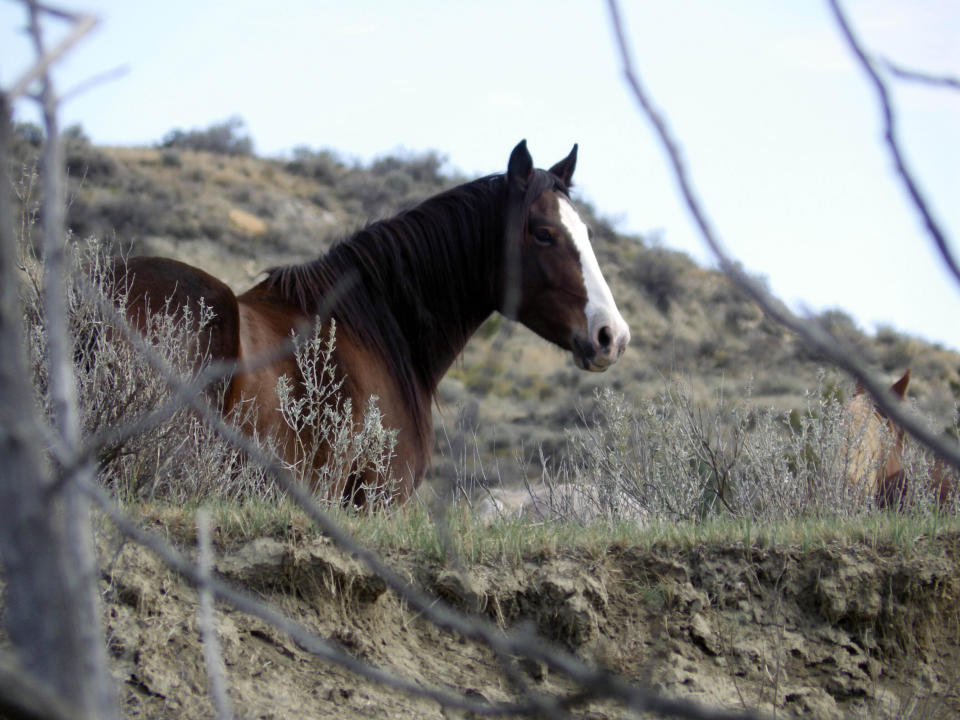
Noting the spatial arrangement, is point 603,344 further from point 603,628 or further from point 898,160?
point 898,160

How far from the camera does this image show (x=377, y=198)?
35625 millimetres

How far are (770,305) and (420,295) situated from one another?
449 centimetres

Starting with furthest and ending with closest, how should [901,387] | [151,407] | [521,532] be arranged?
Result: [901,387]
[151,407]
[521,532]

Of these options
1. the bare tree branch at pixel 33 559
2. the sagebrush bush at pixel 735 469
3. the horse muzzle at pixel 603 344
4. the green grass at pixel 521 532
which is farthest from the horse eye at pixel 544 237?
the bare tree branch at pixel 33 559

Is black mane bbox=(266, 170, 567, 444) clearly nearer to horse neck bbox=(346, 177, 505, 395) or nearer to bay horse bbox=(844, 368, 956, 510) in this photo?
horse neck bbox=(346, 177, 505, 395)

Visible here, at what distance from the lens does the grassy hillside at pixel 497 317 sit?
2305cm

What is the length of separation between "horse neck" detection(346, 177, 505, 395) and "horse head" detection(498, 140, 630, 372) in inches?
7.4

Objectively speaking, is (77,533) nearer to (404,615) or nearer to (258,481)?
(404,615)

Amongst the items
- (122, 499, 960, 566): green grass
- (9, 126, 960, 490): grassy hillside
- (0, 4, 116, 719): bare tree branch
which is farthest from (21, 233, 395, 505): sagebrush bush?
(9, 126, 960, 490): grassy hillside

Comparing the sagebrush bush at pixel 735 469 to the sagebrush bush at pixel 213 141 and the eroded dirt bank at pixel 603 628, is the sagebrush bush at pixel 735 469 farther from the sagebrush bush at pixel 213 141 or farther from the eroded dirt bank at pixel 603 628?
the sagebrush bush at pixel 213 141

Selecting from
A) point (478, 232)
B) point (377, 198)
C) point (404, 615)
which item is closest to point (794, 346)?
point (377, 198)

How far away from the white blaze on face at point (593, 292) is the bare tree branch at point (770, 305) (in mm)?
3813

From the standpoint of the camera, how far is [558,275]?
516cm

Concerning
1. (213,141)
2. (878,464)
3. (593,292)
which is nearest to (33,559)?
(593,292)
